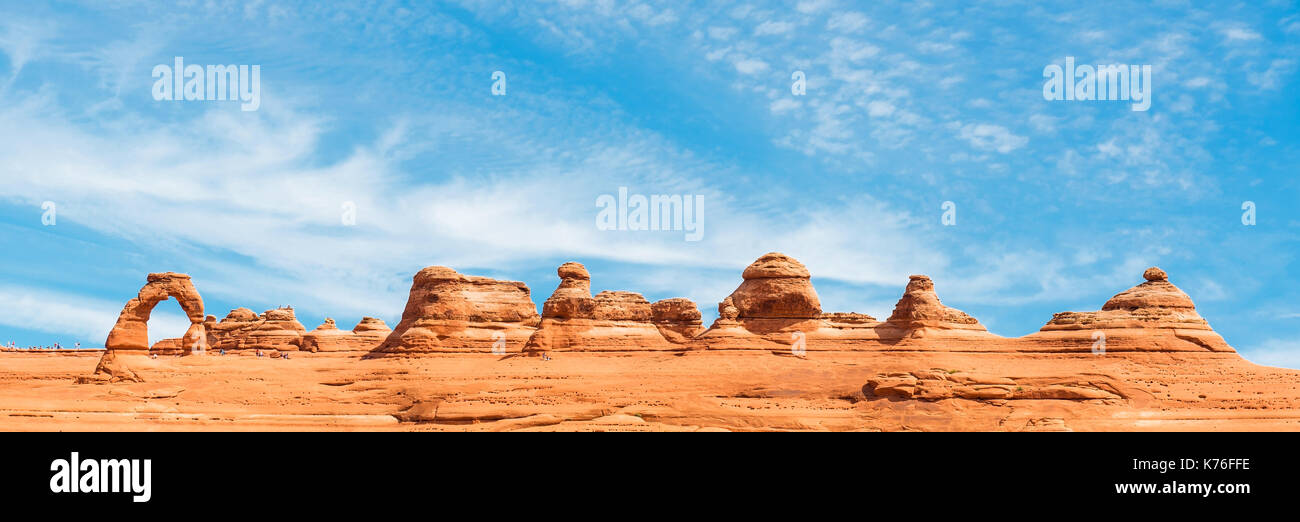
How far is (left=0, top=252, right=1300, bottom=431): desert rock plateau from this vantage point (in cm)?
3456

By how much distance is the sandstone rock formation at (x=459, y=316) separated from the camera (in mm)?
49031

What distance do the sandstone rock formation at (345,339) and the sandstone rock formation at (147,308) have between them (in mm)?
18923

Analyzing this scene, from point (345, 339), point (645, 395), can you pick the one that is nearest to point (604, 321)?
point (645, 395)

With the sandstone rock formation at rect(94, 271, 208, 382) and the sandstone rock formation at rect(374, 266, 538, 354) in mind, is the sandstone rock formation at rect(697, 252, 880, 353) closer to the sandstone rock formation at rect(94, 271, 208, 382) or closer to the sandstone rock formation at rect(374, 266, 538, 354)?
the sandstone rock formation at rect(374, 266, 538, 354)

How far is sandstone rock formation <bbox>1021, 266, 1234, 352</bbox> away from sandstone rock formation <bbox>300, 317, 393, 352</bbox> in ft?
139

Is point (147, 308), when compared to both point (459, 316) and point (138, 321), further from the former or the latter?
point (459, 316)

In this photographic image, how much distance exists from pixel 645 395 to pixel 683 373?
322 centimetres

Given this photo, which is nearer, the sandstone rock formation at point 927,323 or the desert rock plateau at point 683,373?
the desert rock plateau at point 683,373

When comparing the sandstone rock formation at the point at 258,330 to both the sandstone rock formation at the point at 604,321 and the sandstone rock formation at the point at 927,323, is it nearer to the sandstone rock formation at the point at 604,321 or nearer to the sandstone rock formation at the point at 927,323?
the sandstone rock formation at the point at 604,321

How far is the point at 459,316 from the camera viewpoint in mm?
50312

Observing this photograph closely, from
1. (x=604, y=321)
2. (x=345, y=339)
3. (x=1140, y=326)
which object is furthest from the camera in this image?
(x=345, y=339)

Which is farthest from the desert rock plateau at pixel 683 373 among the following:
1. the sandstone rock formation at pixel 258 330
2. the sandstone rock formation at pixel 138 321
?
the sandstone rock formation at pixel 258 330
